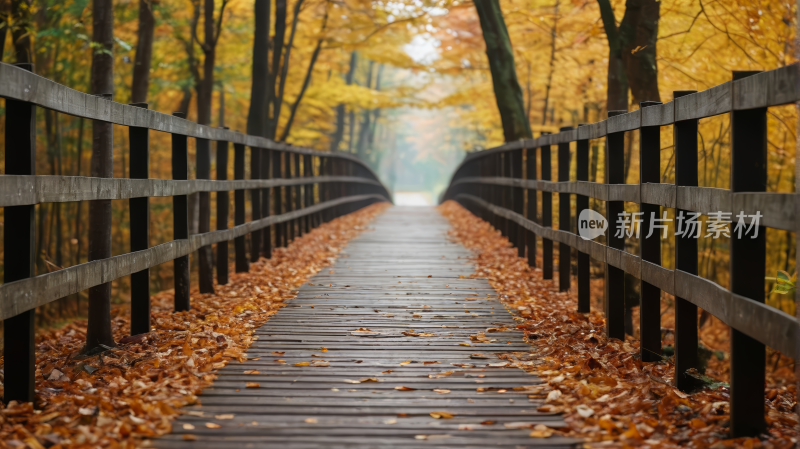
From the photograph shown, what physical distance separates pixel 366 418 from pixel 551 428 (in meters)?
0.92

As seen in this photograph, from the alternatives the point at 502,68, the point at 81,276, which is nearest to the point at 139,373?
the point at 81,276

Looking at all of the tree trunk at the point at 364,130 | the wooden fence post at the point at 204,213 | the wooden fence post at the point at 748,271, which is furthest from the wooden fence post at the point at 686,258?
the tree trunk at the point at 364,130

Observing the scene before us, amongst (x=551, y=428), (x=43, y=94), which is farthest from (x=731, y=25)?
(x=43, y=94)

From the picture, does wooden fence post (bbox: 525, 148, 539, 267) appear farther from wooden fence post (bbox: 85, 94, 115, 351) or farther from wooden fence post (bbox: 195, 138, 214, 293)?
wooden fence post (bbox: 85, 94, 115, 351)

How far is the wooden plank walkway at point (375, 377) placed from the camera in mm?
3312

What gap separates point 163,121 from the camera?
5.57m

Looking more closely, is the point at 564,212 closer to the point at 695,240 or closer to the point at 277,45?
the point at 695,240

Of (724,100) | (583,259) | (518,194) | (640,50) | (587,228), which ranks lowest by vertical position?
(583,259)

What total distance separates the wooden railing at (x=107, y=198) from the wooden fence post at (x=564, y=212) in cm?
354

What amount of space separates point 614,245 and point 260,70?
889 centimetres

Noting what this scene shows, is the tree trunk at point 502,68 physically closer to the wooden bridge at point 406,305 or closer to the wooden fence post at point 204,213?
the wooden bridge at point 406,305

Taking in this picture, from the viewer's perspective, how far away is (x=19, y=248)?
362 cm

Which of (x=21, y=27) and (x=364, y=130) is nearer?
(x=21, y=27)

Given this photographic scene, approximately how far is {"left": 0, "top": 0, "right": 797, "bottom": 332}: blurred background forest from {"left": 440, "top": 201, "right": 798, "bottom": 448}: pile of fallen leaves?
4.03 m
